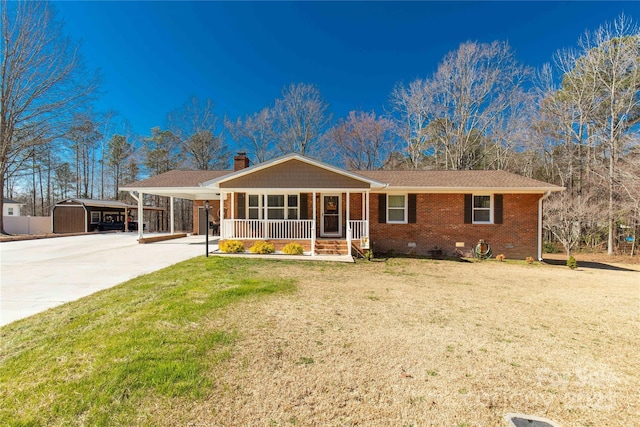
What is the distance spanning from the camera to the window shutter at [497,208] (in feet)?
40.5

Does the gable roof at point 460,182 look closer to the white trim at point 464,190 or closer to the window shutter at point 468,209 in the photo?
the white trim at point 464,190

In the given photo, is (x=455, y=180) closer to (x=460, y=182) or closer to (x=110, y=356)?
(x=460, y=182)

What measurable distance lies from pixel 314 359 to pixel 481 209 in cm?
1190

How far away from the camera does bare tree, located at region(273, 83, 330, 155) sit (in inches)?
999

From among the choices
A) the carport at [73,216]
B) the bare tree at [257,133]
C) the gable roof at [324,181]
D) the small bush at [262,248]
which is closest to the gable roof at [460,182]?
the gable roof at [324,181]

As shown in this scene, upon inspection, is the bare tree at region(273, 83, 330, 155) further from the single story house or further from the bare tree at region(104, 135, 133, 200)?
the bare tree at region(104, 135, 133, 200)

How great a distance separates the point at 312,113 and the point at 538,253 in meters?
19.7

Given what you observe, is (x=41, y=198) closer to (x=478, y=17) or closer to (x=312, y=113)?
(x=312, y=113)

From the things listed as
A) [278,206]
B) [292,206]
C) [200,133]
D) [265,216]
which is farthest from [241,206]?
[200,133]

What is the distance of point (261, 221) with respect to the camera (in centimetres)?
1195

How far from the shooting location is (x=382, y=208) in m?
12.7

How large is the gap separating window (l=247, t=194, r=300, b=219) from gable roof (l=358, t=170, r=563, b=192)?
4.19 meters

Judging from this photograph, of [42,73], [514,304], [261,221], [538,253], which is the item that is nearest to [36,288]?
[261,221]

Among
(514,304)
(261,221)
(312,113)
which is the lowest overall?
(514,304)
